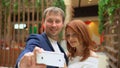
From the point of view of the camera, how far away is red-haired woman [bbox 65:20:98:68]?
5.55 ft

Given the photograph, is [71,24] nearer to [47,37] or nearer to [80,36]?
[80,36]

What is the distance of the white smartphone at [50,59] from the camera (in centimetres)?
97

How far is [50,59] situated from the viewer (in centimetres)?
99

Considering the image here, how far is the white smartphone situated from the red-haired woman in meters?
0.68

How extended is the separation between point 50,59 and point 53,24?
46 cm

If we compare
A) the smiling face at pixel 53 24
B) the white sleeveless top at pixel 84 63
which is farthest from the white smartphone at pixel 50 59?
the white sleeveless top at pixel 84 63

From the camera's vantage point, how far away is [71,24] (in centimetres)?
174

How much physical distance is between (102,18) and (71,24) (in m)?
6.48

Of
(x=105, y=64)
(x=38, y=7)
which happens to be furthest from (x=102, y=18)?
(x=38, y=7)

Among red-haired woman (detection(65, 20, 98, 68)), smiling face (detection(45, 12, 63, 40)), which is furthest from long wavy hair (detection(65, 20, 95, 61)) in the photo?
smiling face (detection(45, 12, 63, 40))

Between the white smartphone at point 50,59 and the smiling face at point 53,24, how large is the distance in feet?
1.44

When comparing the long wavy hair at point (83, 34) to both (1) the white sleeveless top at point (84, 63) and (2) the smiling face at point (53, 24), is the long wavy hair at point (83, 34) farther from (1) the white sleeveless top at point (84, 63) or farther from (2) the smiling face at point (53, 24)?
(2) the smiling face at point (53, 24)

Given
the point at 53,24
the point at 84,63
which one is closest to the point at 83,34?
the point at 84,63

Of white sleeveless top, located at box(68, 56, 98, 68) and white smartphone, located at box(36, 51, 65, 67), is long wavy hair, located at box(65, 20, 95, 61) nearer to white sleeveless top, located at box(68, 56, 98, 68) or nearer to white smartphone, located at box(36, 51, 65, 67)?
white sleeveless top, located at box(68, 56, 98, 68)
